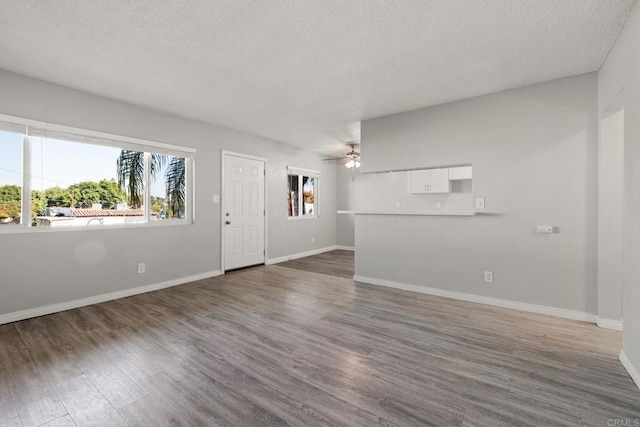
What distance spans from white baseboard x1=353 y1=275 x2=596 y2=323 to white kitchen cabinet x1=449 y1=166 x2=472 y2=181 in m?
2.16

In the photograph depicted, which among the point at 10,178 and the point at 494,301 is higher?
A: the point at 10,178

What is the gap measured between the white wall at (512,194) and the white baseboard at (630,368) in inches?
37.3

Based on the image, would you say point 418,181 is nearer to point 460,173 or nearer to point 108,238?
point 460,173

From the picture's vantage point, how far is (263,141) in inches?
230

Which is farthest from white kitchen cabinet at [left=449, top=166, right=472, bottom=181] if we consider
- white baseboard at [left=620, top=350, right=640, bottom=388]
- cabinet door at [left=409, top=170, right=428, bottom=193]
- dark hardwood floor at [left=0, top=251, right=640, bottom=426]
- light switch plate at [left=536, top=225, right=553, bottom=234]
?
white baseboard at [left=620, top=350, right=640, bottom=388]

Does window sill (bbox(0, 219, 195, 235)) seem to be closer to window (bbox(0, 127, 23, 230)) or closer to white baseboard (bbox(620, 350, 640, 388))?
window (bbox(0, 127, 23, 230))

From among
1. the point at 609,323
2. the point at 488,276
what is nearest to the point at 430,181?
the point at 488,276

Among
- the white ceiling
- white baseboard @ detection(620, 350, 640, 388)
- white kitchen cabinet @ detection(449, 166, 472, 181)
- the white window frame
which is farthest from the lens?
white kitchen cabinet @ detection(449, 166, 472, 181)

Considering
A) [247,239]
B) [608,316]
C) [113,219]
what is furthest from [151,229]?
[608,316]

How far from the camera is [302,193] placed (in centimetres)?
705

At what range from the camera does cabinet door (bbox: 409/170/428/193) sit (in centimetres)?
550

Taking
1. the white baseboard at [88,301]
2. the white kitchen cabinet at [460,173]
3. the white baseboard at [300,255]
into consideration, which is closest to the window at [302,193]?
the white baseboard at [300,255]

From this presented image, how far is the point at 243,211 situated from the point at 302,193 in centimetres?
192

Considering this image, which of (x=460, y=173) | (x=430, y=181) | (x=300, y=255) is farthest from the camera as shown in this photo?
(x=300, y=255)
